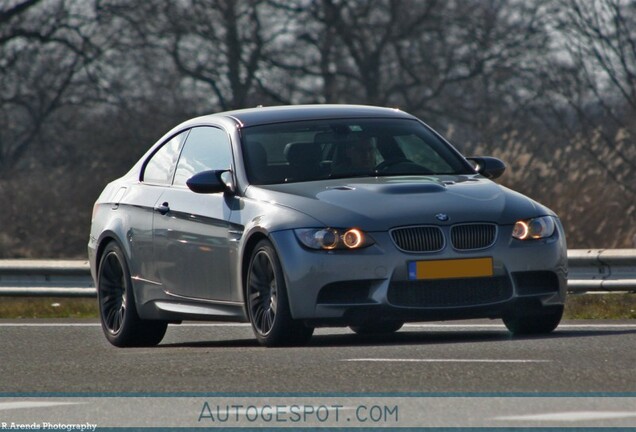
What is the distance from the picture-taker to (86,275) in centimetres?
1493

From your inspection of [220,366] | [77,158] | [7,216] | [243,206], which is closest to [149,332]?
[243,206]

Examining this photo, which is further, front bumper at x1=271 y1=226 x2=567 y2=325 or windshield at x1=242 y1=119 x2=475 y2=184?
windshield at x1=242 y1=119 x2=475 y2=184

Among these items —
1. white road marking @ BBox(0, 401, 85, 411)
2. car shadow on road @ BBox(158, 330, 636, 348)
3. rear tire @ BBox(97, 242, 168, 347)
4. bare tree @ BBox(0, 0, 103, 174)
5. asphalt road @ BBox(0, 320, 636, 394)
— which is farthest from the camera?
bare tree @ BBox(0, 0, 103, 174)

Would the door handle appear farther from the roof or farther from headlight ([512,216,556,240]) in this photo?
headlight ([512,216,556,240])

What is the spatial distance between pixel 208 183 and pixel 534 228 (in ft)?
6.49

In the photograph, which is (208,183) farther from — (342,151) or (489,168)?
(489,168)

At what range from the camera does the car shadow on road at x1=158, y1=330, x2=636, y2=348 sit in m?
8.96

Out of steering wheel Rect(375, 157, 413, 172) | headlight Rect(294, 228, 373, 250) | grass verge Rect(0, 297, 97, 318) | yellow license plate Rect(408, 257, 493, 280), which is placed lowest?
grass verge Rect(0, 297, 97, 318)

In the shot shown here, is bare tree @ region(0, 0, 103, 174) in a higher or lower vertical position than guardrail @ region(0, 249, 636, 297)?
lower

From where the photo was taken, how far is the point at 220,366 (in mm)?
7703

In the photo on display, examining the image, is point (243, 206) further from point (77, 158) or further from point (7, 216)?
point (77, 158)

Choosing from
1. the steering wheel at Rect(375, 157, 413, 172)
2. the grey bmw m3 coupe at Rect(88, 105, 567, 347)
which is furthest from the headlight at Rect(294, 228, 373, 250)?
the steering wheel at Rect(375, 157, 413, 172)

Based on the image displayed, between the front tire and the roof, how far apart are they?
1.42m

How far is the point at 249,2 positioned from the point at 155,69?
7.57 ft
